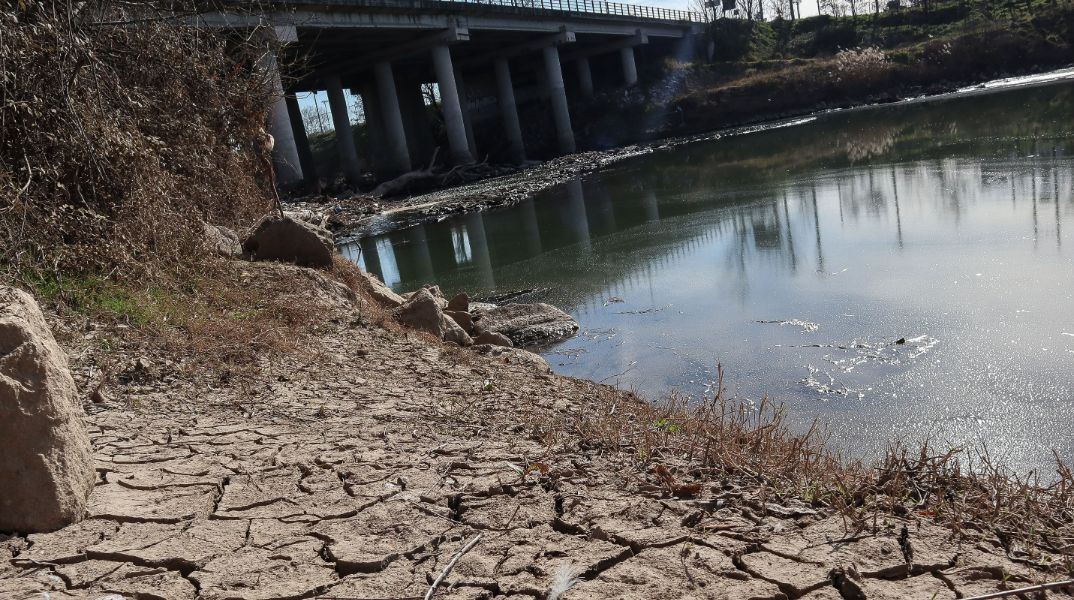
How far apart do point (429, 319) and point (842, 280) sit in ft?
18.3

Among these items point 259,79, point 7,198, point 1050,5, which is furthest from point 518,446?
point 1050,5

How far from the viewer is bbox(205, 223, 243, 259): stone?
8.01 metres

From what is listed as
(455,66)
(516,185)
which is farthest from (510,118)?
(516,185)

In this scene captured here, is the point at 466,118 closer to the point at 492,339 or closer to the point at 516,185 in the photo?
the point at 516,185

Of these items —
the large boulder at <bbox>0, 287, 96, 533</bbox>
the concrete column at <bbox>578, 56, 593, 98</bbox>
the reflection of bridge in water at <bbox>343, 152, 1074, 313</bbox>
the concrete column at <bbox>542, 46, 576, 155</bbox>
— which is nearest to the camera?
the large boulder at <bbox>0, 287, 96, 533</bbox>

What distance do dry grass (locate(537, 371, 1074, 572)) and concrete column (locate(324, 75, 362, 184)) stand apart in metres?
41.4

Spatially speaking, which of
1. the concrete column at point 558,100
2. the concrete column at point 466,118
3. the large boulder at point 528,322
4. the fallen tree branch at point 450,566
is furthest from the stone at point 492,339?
the concrete column at point 558,100

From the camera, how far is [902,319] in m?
8.29

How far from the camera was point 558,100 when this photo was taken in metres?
50.8

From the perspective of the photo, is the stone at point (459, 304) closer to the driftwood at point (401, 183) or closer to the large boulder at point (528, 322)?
the large boulder at point (528, 322)

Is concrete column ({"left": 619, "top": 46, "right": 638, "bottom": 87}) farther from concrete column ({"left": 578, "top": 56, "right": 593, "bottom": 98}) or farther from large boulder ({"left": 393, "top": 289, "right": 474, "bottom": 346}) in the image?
large boulder ({"left": 393, "top": 289, "right": 474, "bottom": 346})

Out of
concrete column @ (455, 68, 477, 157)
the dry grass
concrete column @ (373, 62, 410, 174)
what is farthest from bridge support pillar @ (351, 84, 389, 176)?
the dry grass

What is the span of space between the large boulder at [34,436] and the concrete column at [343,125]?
41874 millimetres

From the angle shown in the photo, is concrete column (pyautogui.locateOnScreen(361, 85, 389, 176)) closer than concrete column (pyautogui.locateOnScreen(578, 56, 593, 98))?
Yes
